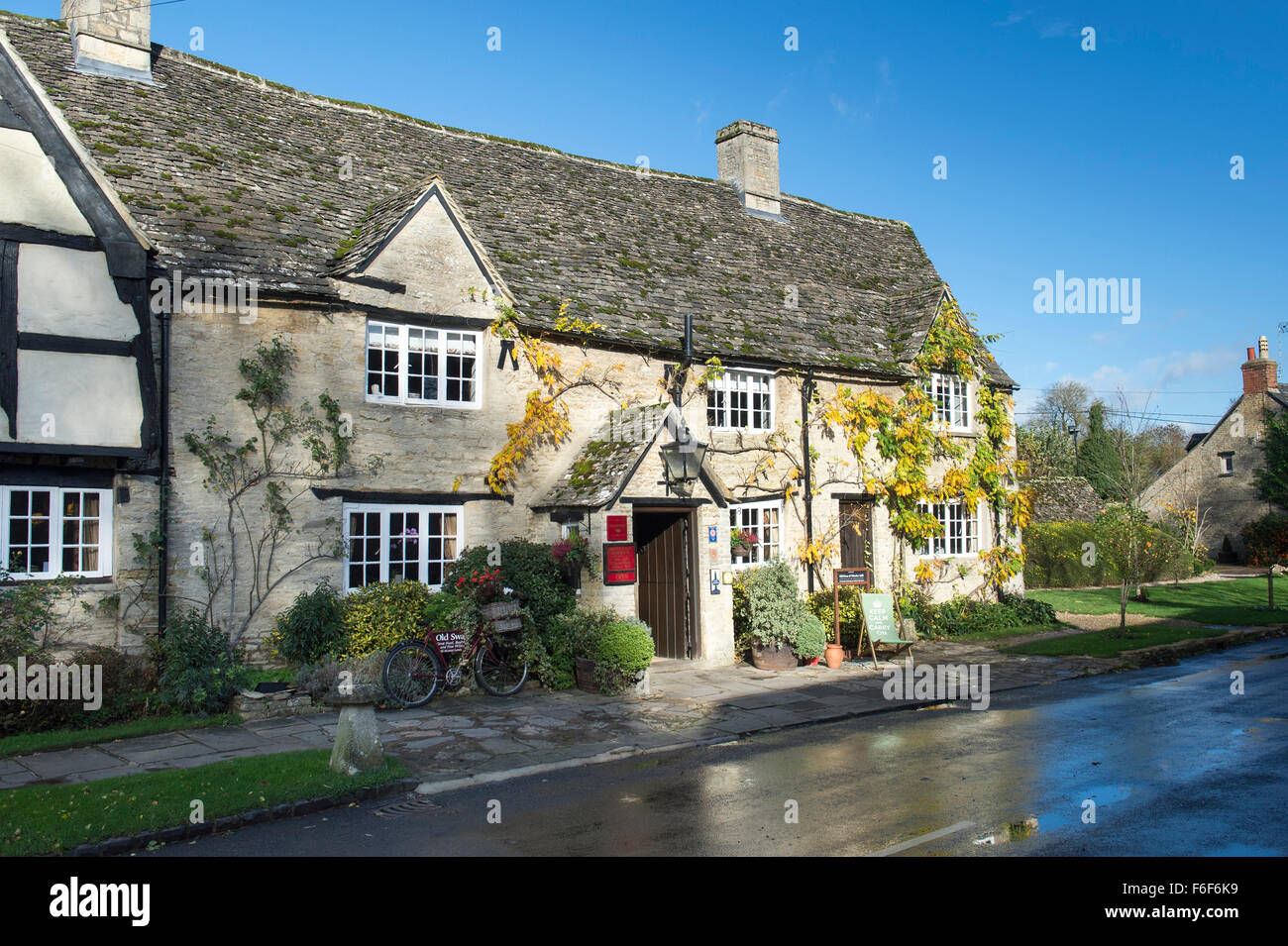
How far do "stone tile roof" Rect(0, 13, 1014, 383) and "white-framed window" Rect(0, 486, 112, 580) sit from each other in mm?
3367

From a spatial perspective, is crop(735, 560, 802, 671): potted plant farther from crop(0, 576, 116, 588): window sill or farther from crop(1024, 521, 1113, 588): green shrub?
crop(1024, 521, 1113, 588): green shrub

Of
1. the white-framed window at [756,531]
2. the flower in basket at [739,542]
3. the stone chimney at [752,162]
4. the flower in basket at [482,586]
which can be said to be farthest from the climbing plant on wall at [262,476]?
the stone chimney at [752,162]

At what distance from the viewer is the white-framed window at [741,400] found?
1745 centimetres

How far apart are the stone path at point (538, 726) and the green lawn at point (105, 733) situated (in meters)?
0.20

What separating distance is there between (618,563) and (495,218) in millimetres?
7662

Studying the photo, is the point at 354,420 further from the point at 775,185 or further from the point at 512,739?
the point at 775,185

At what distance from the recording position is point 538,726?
10.8m

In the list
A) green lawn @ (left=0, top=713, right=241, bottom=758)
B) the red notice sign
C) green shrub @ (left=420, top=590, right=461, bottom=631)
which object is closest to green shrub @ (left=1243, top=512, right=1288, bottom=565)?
the red notice sign

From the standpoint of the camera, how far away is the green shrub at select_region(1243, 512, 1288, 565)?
37375 millimetres

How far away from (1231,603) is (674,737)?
19.8m

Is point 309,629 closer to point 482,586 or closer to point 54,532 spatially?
point 482,586

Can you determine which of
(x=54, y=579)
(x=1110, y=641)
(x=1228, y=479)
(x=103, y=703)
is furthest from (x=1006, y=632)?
(x=1228, y=479)

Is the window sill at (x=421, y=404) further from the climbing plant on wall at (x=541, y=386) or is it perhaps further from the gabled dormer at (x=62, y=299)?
the gabled dormer at (x=62, y=299)
